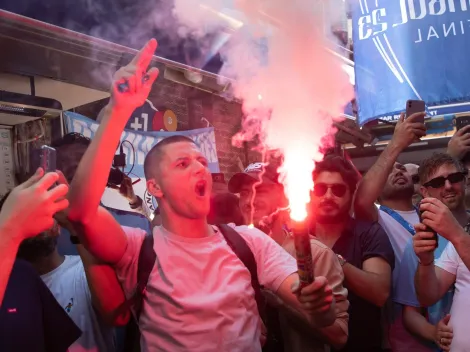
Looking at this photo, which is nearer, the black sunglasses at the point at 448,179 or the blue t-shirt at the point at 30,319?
the blue t-shirt at the point at 30,319

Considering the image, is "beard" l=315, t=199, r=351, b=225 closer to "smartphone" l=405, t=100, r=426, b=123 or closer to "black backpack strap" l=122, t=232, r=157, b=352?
"smartphone" l=405, t=100, r=426, b=123

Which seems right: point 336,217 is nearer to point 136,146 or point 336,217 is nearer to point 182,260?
point 182,260

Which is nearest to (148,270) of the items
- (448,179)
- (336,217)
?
(336,217)

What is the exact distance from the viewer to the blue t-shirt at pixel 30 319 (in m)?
2.03

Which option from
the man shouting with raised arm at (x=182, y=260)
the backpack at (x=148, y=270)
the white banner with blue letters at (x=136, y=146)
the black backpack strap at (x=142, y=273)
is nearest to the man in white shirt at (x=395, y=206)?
the man shouting with raised arm at (x=182, y=260)

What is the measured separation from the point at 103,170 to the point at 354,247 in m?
1.83

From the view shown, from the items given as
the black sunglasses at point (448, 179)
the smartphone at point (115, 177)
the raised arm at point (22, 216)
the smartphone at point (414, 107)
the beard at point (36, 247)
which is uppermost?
the smartphone at point (414, 107)

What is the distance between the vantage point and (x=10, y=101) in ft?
13.1

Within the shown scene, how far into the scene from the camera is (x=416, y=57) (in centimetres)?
438

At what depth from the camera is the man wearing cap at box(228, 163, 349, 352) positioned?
2525 mm

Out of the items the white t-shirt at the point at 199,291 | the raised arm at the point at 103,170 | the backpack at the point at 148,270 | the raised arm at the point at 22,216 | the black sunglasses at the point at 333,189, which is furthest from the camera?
the black sunglasses at the point at 333,189

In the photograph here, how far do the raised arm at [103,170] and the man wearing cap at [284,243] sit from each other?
1.02m

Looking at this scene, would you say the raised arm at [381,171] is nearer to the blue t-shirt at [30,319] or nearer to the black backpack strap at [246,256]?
the black backpack strap at [246,256]

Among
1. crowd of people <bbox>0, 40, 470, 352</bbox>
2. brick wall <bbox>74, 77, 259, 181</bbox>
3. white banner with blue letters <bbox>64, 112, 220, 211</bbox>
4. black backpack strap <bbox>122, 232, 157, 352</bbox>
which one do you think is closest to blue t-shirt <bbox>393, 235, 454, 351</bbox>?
crowd of people <bbox>0, 40, 470, 352</bbox>
